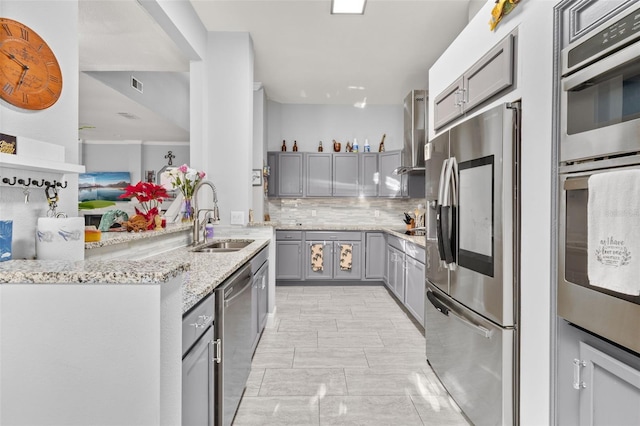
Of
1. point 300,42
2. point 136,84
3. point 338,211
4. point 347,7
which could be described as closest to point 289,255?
point 338,211

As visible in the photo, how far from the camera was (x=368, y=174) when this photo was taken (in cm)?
574

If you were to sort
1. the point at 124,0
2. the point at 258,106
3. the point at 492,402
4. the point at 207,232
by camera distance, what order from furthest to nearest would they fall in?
the point at 258,106 < the point at 207,232 < the point at 124,0 < the point at 492,402

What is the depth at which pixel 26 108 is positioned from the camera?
1.25 meters

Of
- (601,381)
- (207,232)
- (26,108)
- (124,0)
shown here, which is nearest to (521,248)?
(601,381)

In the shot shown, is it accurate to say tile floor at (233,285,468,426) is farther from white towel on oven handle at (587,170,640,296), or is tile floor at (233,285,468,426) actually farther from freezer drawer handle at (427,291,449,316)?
white towel on oven handle at (587,170,640,296)


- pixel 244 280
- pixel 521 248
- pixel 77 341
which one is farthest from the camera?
pixel 244 280

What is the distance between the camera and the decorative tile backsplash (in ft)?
19.9

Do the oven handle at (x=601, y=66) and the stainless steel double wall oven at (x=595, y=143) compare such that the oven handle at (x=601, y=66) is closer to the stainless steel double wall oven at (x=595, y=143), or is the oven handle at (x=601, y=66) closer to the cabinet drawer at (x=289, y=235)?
the stainless steel double wall oven at (x=595, y=143)

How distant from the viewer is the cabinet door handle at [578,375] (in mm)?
1246

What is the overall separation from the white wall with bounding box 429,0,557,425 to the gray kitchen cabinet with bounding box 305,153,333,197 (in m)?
4.17

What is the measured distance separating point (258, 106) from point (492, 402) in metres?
4.46

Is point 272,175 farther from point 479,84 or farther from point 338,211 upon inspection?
point 479,84

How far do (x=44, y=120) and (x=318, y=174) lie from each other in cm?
453

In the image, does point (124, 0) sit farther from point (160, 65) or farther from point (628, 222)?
point (628, 222)
